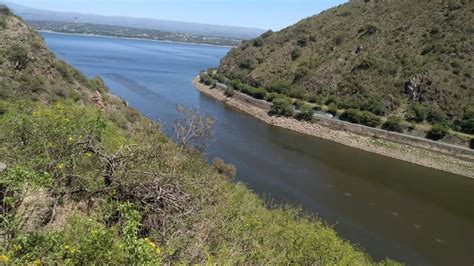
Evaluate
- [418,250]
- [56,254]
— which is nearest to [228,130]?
[418,250]

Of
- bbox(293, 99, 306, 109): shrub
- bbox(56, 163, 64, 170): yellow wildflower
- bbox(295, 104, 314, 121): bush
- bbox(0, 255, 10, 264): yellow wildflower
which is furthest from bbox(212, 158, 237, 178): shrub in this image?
bbox(0, 255, 10, 264): yellow wildflower

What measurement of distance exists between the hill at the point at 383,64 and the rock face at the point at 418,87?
0.11 metres

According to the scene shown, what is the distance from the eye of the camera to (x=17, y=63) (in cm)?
2648

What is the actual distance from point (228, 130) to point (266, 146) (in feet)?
21.5

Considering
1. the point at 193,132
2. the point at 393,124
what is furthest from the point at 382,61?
the point at 193,132

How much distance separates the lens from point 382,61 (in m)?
55.0

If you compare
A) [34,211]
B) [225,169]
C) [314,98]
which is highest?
[34,211]

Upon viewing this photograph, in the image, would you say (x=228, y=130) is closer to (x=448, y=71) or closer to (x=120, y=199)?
(x=448, y=71)

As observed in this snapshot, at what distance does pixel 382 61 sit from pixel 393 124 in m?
13.5

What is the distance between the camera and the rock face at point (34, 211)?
5.78m

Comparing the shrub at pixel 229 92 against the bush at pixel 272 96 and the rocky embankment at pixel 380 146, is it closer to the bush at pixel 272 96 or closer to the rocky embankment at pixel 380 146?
the bush at pixel 272 96

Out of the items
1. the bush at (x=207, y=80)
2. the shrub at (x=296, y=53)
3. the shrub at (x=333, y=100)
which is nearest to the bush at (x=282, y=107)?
the shrub at (x=333, y=100)

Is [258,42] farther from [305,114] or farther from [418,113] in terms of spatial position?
[418,113]

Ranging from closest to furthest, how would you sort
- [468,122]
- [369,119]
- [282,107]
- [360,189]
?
1. [360,189]
2. [468,122]
3. [369,119]
4. [282,107]
